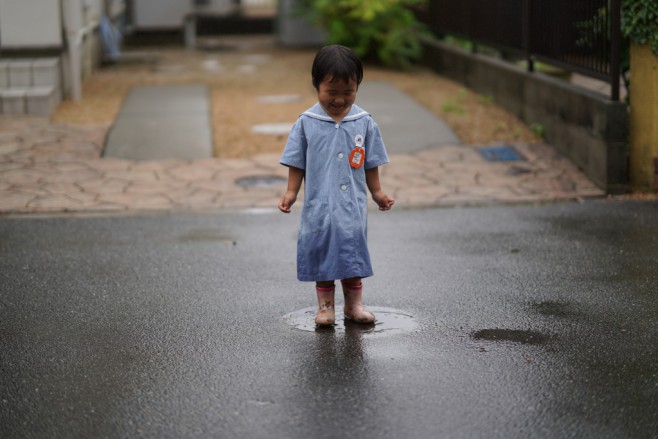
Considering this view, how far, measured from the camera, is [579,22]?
9836mm

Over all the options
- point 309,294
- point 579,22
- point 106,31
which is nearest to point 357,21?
point 106,31

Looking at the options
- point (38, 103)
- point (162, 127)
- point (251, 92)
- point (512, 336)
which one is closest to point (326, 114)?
Answer: point (512, 336)

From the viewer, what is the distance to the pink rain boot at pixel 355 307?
5480 millimetres

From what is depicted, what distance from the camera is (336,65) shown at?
5.18 m

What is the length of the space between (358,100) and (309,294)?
740cm

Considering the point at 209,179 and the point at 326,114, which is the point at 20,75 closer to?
the point at 209,179

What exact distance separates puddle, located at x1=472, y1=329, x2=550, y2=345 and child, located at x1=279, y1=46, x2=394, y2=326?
59 cm

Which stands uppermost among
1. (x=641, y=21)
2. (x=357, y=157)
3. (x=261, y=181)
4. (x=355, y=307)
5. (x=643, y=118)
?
(x=641, y=21)

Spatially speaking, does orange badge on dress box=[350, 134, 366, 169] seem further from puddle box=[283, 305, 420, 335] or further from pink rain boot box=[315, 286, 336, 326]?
puddle box=[283, 305, 420, 335]

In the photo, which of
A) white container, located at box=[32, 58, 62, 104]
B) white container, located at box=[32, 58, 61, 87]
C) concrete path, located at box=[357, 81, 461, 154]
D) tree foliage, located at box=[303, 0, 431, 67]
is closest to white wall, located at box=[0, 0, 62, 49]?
white container, located at box=[32, 58, 62, 104]

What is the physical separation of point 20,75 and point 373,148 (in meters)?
8.27

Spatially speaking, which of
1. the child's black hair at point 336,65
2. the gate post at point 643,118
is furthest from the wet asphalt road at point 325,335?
the child's black hair at point 336,65

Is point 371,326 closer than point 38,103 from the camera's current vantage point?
Yes

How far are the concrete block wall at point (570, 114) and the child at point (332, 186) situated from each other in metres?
3.99
